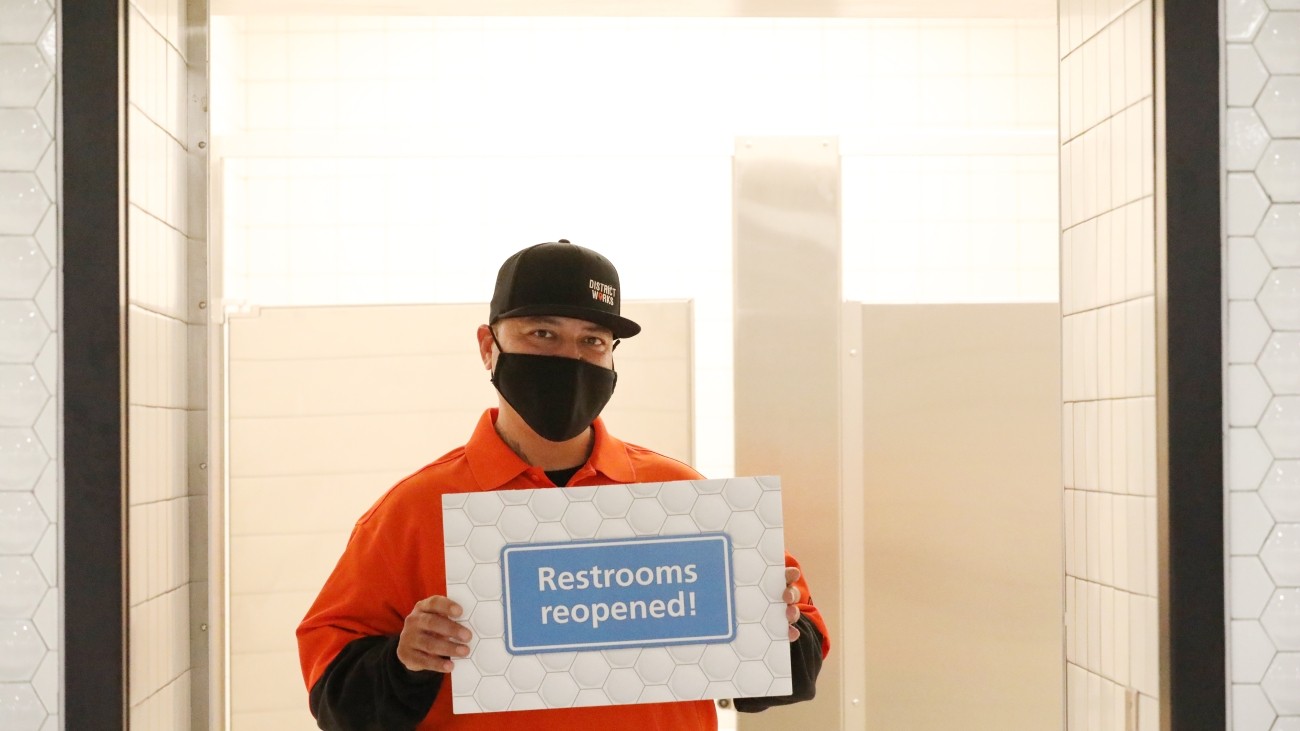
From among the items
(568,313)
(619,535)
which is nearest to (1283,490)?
(619,535)

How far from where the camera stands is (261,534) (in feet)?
7.67

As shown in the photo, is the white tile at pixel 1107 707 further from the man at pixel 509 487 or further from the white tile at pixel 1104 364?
the man at pixel 509 487

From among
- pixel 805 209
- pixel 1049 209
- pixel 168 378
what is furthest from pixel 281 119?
pixel 1049 209

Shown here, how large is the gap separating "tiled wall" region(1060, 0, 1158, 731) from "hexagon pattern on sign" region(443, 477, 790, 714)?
476 mm

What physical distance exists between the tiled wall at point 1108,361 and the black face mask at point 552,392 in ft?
2.29

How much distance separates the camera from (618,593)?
4.35 feet

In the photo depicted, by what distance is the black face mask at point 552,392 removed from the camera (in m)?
1.52

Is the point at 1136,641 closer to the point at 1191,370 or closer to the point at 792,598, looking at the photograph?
the point at 1191,370

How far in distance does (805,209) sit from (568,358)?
928mm

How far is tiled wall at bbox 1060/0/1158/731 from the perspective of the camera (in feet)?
4.65

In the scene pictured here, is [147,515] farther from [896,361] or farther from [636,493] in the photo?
[896,361]

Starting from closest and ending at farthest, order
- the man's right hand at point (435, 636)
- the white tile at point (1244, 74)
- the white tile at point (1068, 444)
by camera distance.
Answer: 1. the man's right hand at point (435, 636)
2. the white tile at point (1244, 74)
3. the white tile at point (1068, 444)

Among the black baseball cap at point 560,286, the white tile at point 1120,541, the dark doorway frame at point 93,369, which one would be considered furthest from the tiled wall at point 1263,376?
the dark doorway frame at point 93,369

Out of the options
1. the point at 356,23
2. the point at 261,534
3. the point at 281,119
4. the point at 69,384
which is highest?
the point at 356,23
